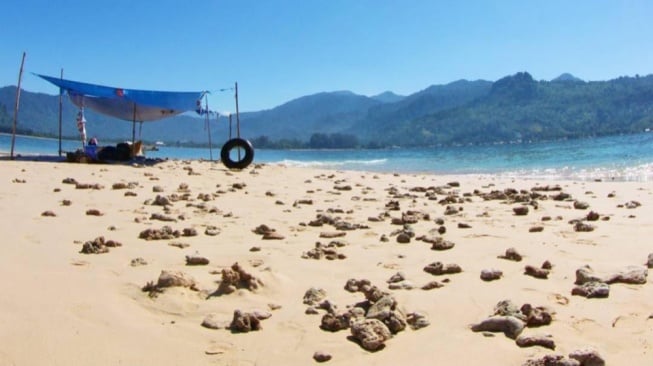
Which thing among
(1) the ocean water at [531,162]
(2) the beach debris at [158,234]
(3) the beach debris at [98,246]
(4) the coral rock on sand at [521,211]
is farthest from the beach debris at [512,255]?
(1) the ocean water at [531,162]

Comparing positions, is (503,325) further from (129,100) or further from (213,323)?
(129,100)

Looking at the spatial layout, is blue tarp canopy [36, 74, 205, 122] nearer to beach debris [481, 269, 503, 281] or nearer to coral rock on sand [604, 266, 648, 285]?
beach debris [481, 269, 503, 281]

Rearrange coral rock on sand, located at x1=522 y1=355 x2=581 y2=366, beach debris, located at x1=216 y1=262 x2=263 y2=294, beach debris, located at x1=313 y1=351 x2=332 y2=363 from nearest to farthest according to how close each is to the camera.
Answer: coral rock on sand, located at x1=522 y1=355 x2=581 y2=366 < beach debris, located at x1=313 y1=351 x2=332 y2=363 < beach debris, located at x1=216 y1=262 x2=263 y2=294

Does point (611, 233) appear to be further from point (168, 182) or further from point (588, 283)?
point (168, 182)

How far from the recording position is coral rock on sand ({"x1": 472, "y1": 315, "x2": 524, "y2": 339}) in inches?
121

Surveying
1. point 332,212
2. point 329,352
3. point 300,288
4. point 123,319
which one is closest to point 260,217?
point 332,212

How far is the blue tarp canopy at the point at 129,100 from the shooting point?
72.1 feet

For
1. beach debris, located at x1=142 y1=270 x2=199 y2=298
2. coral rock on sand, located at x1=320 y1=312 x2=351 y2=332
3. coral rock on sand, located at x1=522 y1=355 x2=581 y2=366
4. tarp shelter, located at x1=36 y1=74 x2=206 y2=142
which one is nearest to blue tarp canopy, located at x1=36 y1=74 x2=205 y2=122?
tarp shelter, located at x1=36 y1=74 x2=206 y2=142

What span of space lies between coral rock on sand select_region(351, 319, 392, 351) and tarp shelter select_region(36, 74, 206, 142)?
835 inches

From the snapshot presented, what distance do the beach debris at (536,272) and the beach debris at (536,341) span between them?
57.9 inches

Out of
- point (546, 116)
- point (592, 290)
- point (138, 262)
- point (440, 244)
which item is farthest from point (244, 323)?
point (546, 116)

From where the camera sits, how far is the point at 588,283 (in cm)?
391

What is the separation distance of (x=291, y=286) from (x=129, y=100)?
20.6 meters

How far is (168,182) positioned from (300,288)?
10.2m
